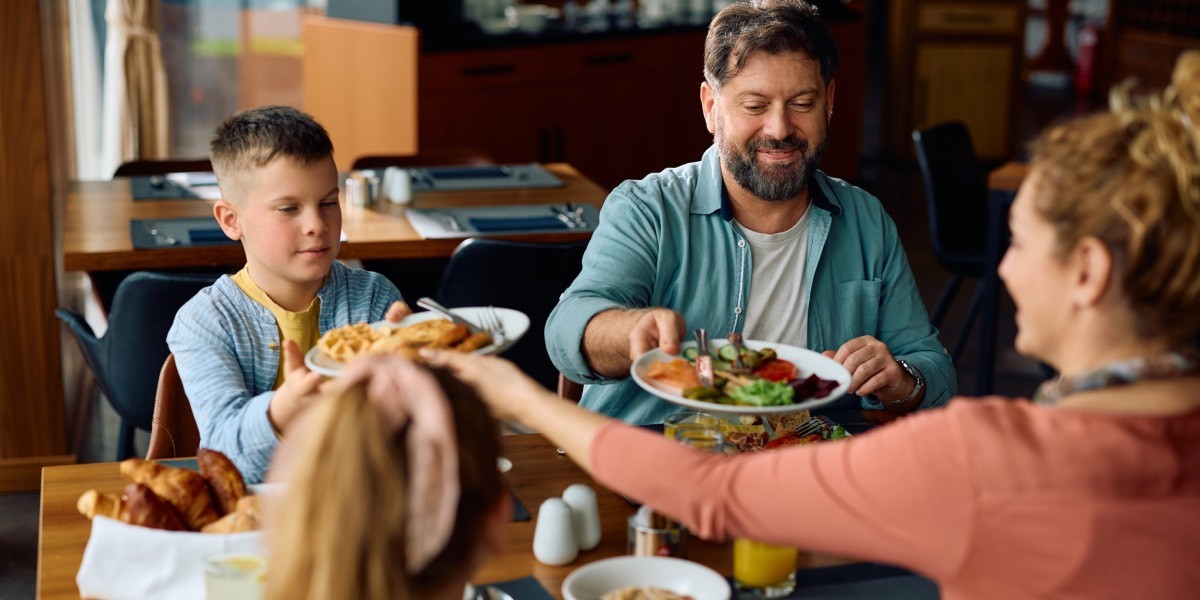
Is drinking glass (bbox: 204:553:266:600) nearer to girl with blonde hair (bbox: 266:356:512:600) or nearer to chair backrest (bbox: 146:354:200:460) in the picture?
girl with blonde hair (bbox: 266:356:512:600)

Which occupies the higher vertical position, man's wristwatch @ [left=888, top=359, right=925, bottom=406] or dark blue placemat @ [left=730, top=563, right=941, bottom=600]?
man's wristwatch @ [left=888, top=359, right=925, bottom=406]

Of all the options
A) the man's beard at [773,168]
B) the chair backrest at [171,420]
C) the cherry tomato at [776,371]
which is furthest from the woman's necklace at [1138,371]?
the chair backrest at [171,420]

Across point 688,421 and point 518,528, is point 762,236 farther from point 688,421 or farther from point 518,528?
point 518,528

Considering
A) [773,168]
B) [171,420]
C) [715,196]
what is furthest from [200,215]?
[773,168]

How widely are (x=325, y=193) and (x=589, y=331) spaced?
45cm

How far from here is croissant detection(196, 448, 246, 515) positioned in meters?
1.58

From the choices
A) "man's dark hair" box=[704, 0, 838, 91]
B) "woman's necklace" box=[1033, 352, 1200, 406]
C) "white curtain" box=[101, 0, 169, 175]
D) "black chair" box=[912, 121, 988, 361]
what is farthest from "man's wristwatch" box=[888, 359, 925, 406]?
"white curtain" box=[101, 0, 169, 175]

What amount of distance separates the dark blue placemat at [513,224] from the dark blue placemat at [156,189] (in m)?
0.83

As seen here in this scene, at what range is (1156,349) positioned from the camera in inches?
47.2

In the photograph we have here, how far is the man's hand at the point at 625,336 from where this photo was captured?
6.29 ft

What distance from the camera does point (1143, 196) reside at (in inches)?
44.7

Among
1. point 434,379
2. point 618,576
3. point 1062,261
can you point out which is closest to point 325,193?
point 618,576

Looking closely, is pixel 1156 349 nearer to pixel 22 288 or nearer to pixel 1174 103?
pixel 1174 103

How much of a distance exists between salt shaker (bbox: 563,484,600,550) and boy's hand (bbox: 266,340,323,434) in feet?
1.08
